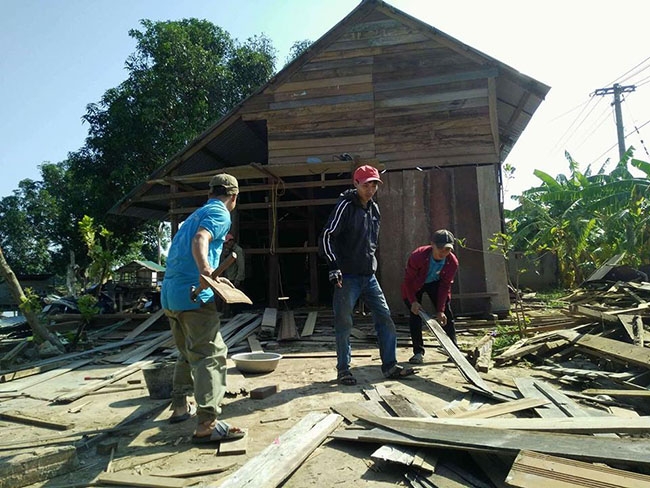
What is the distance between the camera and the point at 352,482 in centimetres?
A: 238

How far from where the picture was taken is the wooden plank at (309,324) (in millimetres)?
7628

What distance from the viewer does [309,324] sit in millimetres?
8078

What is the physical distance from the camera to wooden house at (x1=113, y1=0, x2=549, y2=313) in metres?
8.34

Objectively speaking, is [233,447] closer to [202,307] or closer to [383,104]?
[202,307]

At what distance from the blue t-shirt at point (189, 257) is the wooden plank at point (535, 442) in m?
1.69

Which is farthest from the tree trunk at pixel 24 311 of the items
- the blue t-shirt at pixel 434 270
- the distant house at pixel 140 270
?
the distant house at pixel 140 270

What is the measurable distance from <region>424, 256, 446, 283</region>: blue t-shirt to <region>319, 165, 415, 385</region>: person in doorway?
39.9 inches

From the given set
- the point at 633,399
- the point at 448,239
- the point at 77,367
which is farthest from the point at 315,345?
the point at 633,399

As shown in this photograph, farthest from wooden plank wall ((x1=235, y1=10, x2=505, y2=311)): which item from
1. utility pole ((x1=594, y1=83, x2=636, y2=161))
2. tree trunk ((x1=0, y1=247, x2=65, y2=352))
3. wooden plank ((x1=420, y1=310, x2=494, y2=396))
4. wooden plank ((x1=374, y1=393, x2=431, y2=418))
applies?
utility pole ((x1=594, y1=83, x2=636, y2=161))

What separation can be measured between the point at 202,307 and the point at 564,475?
2389 millimetres

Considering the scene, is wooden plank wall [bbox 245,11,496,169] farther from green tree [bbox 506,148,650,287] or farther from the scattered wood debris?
green tree [bbox 506,148,650,287]

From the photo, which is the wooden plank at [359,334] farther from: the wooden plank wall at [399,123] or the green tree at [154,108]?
the green tree at [154,108]

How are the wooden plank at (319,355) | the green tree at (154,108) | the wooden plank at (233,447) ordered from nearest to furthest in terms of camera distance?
the wooden plank at (233,447) < the wooden plank at (319,355) < the green tree at (154,108)

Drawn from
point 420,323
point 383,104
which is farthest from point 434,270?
point 383,104
